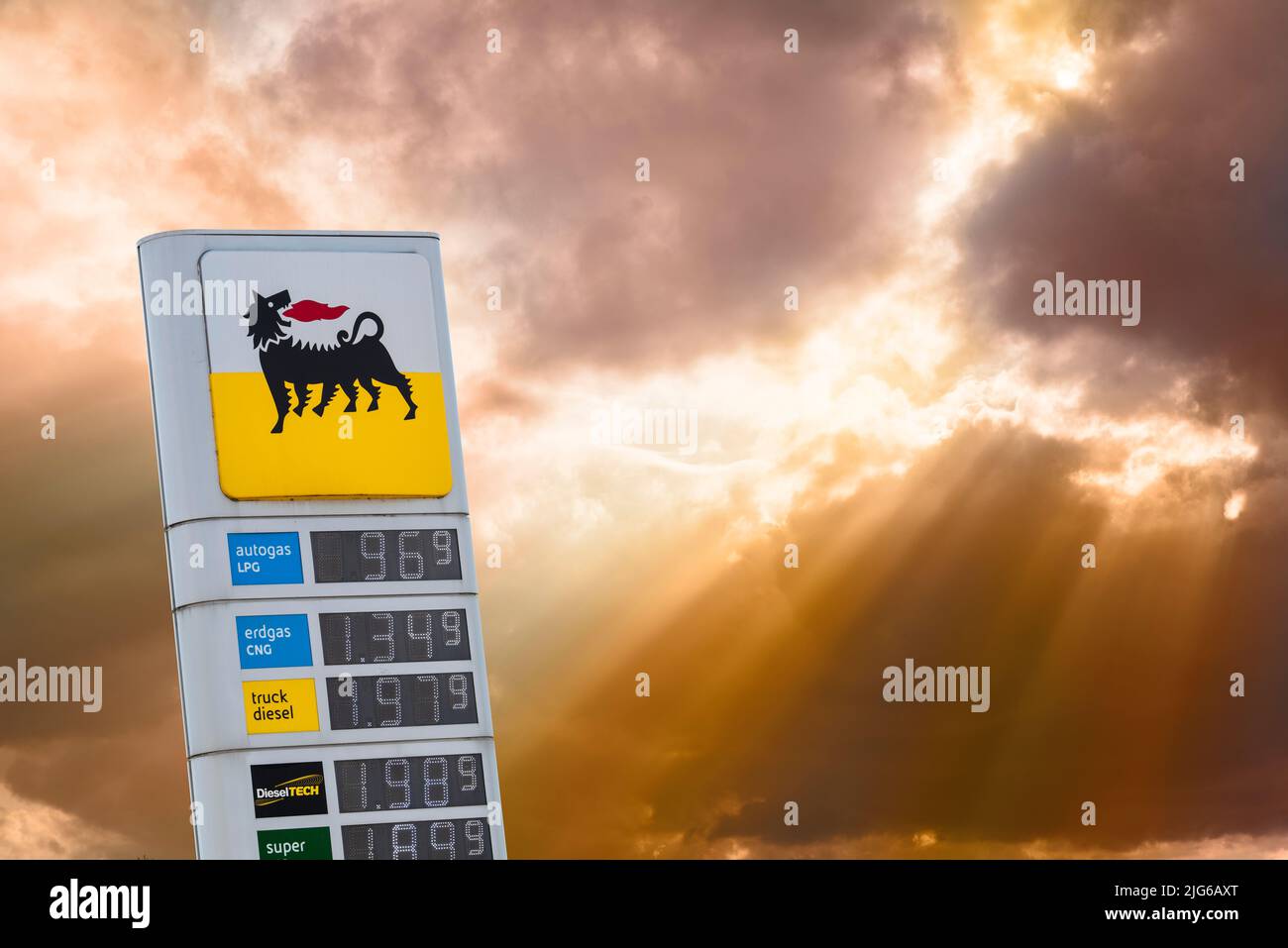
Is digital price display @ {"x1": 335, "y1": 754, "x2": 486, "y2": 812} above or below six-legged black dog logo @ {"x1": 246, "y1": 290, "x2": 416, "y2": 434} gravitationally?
below

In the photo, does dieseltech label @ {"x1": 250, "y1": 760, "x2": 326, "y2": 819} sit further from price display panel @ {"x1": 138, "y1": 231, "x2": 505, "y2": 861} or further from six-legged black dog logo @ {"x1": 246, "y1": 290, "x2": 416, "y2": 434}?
six-legged black dog logo @ {"x1": 246, "y1": 290, "x2": 416, "y2": 434}

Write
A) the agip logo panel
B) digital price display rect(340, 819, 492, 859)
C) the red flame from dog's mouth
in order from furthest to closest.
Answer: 1. the red flame from dog's mouth
2. the agip logo panel
3. digital price display rect(340, 819, 492, 859)

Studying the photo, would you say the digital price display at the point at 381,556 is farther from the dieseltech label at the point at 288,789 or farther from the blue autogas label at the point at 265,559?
the dieseltech label at the point at 288,789

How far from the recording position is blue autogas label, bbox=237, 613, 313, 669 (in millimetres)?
21688

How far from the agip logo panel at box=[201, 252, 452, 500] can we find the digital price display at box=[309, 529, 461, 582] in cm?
64

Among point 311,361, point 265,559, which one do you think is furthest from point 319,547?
point 311,361

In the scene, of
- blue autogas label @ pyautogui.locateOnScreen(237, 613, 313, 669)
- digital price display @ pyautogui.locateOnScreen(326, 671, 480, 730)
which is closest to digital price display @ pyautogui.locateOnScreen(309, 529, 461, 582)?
blue autogas label @ pyautogui.locateOnScreen(237, 613, 313, 669)

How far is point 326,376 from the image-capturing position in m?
23.1

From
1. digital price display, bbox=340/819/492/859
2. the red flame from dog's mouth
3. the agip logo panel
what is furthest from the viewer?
the red flame from dog's mouth

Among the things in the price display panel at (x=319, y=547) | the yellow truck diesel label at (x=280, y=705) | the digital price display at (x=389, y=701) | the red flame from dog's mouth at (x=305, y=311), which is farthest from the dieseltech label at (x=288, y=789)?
the red flame from dog's mouth at (x=305, y=311)

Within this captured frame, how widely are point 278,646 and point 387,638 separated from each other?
1.52m
